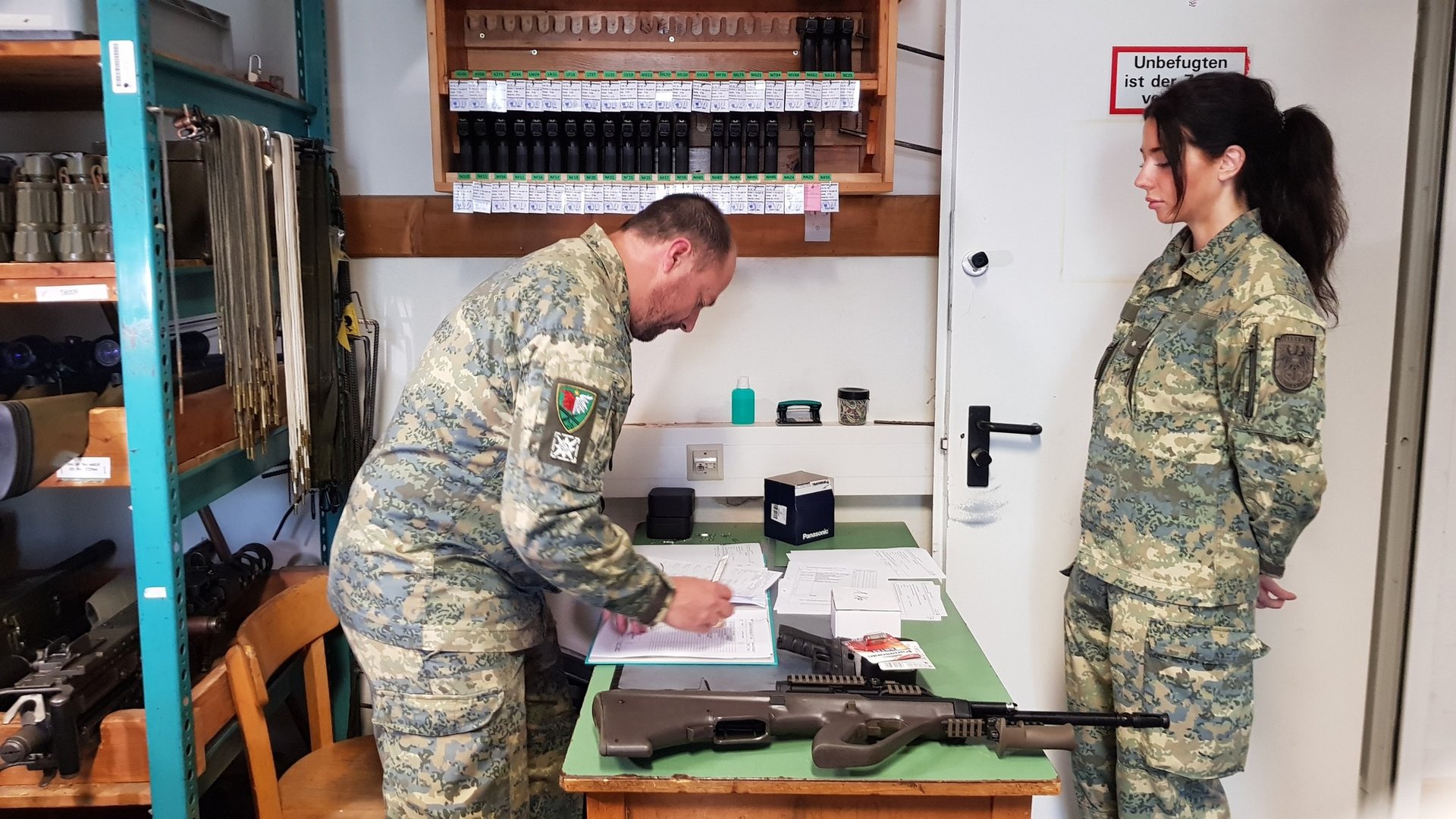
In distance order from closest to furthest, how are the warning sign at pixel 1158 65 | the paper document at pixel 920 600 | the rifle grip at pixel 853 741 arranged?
the rifle grip at pixel 853 741 → the paper document at pixel 920 600 → the warning sign at pixel 1158 65

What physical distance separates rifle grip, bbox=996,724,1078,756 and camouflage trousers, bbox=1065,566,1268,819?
0.47 meters

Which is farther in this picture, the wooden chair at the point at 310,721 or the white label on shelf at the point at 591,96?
the white label on shelf at the point at 591,96

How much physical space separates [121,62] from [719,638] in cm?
127

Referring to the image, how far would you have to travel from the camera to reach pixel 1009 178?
2150 mm

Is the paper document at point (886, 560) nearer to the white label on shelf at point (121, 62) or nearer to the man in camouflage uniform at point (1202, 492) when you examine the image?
the man in camouflage uniform at point (1202, 492)

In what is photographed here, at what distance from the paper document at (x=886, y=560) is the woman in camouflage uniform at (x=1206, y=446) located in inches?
13.7

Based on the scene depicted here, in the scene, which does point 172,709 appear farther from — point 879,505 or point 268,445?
point 879,505

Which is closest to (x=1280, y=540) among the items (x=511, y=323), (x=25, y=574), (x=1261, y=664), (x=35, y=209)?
(x=1261, y=664)

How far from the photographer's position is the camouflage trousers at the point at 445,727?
1446 millimetres

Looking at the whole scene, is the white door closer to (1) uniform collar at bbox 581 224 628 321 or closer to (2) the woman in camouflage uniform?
(2) the woman in camouflage uniform

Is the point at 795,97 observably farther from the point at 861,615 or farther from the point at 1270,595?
the point at 1270,595

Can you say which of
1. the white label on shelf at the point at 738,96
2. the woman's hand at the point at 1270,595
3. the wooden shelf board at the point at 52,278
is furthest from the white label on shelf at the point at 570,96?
the woman's hand at the point at 1270,595

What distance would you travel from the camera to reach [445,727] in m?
1.44

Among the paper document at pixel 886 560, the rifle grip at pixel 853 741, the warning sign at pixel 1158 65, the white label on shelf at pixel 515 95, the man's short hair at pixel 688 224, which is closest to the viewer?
the rifle grip at pixel 853 741
